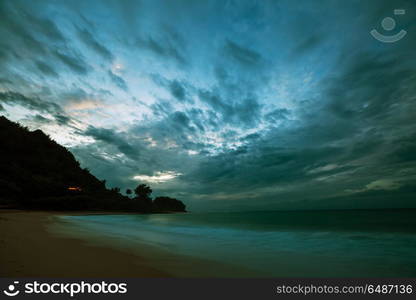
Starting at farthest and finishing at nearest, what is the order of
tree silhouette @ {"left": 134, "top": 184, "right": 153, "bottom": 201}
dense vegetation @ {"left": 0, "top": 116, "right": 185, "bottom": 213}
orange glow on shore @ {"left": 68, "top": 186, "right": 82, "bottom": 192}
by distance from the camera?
tree silhouette @ {"left": 134, "top": 184, "right": 153, "bottom": 201} → orange glow on shore @ {"left": 68, "top": 186, "right": 82, "bottom": 192} → dense vegetation @ {"left": 0, "top": 116, "right": 185, "bottom": 213}

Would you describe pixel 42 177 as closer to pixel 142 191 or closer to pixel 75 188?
pixel 75 188

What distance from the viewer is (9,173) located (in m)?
55.8

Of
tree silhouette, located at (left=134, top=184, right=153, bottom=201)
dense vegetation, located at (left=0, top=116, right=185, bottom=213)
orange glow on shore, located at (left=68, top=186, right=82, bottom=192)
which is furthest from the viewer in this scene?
tree silhouette, located at (left=134, top=184, right=153, bottom=201)

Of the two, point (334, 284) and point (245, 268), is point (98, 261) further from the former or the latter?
point (334, 284)

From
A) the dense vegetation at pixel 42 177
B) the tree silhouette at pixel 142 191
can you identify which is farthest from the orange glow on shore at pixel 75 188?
the tree silhouette at pixel 142 191

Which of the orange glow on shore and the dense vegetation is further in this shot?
the orange glow on shore

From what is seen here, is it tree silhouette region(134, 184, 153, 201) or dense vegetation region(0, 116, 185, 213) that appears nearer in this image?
dense vegetation region(0, 116, 185, 213)

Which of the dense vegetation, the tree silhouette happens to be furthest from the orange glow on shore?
the tree silhouette

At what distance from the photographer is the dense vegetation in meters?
58.2

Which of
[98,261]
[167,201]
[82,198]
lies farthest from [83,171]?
[98,261]

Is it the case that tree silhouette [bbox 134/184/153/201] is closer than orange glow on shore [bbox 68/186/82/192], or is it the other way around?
orange glow on shore [bbox 68/186/82/192]

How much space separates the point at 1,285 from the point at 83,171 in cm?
10845

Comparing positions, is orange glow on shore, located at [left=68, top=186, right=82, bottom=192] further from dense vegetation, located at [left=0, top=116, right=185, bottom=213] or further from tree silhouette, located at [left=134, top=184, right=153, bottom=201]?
tree silhouette, located at [left=134, top=184, right=153, bottom=201]

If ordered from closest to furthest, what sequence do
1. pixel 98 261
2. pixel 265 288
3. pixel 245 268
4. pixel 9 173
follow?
pixel 265 288
pixel 98 261
pixel 245 268
pixel 9 173
